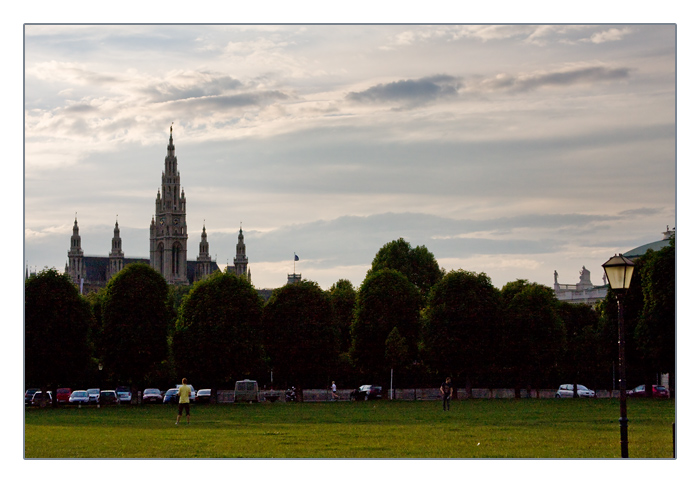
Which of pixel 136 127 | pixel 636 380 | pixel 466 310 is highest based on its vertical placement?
pixel 136 127

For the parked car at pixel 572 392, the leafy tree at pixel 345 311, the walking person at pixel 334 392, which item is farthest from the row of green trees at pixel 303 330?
the leafy tree at pixel 345 311

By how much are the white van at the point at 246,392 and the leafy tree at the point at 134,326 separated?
7937 millimetres

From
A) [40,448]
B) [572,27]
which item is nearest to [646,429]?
[572,27]

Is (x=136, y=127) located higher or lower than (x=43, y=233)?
higher

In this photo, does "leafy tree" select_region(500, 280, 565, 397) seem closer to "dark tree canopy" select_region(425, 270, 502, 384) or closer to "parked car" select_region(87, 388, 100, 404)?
"dark tree canopy" select_region(425, 270, 502, 384)

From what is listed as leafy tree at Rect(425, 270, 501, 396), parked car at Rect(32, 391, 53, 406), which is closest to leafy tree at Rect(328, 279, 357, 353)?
leafy tree at Rect(425, 270, 501, 396)

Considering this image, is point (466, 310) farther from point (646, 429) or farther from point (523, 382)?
point (646, 429)

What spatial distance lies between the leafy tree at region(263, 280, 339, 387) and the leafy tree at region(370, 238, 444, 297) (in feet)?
90.2

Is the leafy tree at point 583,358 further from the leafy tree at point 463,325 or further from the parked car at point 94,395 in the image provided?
the parked car at point 94,395

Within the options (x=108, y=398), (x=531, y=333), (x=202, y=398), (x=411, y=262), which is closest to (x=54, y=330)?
(x=108, y=398)

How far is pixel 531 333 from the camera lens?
79.2 meters

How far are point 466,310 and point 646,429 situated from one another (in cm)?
3936

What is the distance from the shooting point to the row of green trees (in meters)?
69.6

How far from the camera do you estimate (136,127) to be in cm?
3397
